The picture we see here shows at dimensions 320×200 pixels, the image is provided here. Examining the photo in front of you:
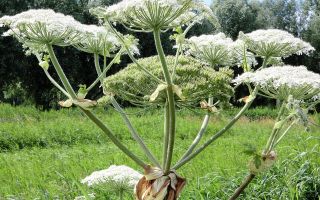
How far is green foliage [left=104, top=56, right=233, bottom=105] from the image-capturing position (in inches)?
77.2

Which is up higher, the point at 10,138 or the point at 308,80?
the point at 308,80

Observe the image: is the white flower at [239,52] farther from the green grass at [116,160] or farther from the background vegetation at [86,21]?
the background vegetation at [86,21]

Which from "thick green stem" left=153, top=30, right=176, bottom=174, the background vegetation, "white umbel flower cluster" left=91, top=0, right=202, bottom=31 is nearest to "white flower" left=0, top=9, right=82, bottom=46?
"white umbel flower cluster" left=91, top=0, right=202, bottom=31

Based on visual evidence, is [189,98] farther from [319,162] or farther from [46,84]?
[46,84]

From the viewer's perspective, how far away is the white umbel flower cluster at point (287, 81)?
1.98 m

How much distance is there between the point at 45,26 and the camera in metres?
2.00

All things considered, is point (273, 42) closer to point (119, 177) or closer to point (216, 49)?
point (216, 49)

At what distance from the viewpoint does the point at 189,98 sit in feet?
6.52

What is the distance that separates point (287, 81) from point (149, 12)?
0.58 m

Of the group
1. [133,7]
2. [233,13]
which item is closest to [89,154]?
[133,7]

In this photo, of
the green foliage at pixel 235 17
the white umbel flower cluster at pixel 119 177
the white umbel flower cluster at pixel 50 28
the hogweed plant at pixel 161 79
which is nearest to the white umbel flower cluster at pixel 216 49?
the hogweed plant at pixel 161 79

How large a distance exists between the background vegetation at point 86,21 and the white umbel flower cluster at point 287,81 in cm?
2216

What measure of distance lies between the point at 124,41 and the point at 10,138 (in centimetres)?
922

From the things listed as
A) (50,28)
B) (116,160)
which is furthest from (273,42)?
(116,160)
